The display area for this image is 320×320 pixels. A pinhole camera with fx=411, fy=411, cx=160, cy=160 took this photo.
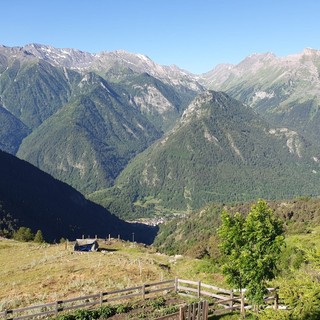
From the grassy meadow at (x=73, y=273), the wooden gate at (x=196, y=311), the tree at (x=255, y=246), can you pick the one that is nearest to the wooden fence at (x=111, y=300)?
the grassy meadow at (x=73, y=273)

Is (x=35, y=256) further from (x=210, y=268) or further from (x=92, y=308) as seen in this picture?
(x=92, y=308)

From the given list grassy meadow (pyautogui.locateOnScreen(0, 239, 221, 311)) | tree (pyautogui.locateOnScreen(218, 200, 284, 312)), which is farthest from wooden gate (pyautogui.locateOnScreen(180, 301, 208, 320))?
grassy meadow (pyautogui.locateOnScreen(0, 239, 221, 311))

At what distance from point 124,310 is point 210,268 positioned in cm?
2249

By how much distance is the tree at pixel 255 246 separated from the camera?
3406 cm

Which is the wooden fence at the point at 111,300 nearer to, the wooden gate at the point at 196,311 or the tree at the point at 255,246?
the tree at the point at 255,246

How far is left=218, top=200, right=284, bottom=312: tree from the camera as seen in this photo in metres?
34.1

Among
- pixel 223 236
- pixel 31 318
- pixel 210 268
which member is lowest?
pixel 31 318

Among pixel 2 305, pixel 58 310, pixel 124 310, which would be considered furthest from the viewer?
pixel 2 305

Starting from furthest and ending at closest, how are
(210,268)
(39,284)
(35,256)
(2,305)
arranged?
(35,256) → (210,268) → (39,284) → (2,305)

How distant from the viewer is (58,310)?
36.8 metres

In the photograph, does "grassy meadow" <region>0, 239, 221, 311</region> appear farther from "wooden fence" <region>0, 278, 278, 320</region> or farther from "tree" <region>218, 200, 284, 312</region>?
"tree" <region>218, 200, 284, 312</region>

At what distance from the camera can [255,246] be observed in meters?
34.8

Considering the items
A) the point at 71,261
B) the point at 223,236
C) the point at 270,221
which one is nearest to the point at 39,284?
the point at 71,261

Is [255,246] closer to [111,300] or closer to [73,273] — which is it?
[111,300]
